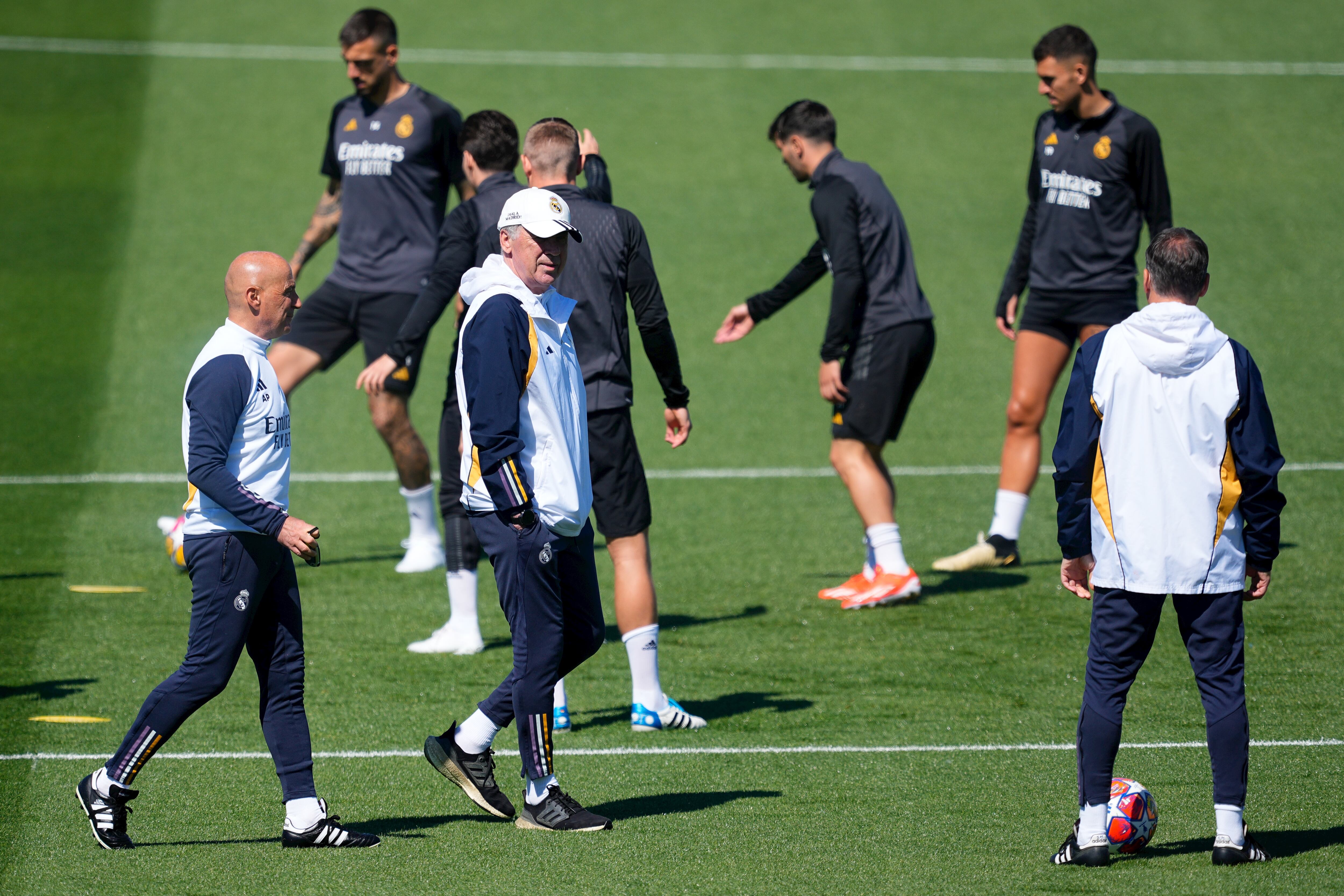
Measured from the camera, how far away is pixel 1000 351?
1302 cm

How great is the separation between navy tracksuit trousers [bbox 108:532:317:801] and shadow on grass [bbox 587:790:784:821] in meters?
1.01

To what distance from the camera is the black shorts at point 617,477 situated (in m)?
5.96

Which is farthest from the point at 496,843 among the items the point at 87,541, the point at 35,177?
the point at 35,177

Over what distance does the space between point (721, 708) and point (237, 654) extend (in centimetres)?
236

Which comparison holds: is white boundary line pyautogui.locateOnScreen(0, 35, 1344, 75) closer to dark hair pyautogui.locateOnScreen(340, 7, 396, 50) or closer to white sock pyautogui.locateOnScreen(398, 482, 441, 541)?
dark hair pyautogui.locateOnScreen(340, 7, 396, 50)

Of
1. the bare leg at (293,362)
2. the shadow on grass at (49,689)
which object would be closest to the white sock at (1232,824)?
the shadow on grass at (49,689)

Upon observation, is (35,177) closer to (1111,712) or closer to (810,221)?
(810,221)

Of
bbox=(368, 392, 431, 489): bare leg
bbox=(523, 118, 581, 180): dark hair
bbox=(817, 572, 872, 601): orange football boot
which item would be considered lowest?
bbox=(817, 572, 872, 601): orange football boot

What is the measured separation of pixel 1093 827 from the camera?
446cm

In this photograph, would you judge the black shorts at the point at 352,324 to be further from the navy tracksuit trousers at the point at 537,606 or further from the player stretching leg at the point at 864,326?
the navy tracksuit trousers at the point at 537,606

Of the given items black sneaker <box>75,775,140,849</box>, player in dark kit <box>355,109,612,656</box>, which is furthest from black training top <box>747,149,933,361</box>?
black sneaker <box>75,775,140,849</box>

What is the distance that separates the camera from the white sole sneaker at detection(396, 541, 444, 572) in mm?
8594

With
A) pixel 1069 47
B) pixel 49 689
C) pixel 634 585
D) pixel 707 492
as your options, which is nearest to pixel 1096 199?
pixel 1069 47

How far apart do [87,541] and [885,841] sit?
5847 mm
